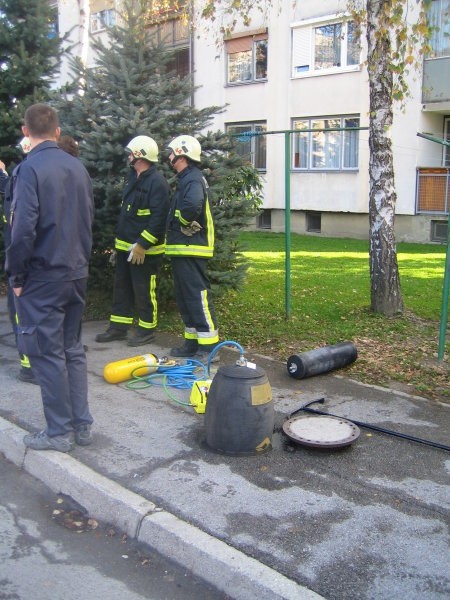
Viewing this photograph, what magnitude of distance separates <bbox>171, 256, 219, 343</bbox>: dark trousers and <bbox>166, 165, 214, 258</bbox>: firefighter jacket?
10 centimetres

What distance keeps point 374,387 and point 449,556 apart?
8.45 ft

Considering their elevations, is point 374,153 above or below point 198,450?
above

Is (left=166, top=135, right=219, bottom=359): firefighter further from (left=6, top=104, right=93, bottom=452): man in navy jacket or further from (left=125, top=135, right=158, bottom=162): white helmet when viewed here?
(left=6, top=104, right=93, bottom=452): man in navy jacket

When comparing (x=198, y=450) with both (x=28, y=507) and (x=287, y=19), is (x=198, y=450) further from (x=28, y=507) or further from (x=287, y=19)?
(x=287, y=19)

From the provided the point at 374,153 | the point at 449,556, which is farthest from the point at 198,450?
the point at 374,153

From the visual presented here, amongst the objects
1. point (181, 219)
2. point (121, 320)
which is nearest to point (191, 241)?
point (181, 219)

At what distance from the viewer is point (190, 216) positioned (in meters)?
5.99

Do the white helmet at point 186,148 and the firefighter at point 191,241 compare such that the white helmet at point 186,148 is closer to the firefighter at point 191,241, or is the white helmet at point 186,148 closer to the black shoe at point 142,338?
the firefighter at point 191,241

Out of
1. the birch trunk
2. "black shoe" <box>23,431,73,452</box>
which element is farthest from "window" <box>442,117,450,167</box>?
"black shoe" <box>23,431,73,452</box>

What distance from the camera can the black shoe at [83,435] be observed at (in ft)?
14.3

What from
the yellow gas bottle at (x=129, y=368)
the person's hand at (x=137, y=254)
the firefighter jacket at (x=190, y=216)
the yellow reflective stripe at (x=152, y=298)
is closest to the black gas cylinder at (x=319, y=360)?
the yellow gas bottle at (x=129, y=368)

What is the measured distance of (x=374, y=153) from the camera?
25.6 ft

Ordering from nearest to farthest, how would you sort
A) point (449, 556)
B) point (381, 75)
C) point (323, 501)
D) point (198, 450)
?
1. point (449, 556)
2. point (323, 501)
3. point (198, 450)
4. point (381, 75)

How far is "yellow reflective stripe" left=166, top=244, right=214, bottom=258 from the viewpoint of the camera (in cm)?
614
